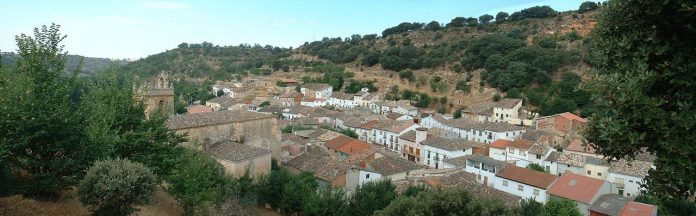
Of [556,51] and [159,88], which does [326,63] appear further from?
[159,88]

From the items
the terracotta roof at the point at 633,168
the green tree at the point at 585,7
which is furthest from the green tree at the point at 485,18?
the terracotta roof at the point at 633,168

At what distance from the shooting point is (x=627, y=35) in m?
5.43

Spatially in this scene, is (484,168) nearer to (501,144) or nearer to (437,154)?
(437,154)

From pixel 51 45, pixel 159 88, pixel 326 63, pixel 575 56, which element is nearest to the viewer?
pixel 51 45

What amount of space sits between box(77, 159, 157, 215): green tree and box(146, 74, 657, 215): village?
31.8ft

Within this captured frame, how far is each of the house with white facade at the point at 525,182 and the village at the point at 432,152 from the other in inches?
2.4

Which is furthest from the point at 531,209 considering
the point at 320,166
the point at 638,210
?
the point at 320,166

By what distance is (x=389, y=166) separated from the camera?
29281 mm

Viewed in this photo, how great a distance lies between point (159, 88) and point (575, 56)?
57.3m

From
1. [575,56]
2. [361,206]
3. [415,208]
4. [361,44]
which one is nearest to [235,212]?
[361,206]

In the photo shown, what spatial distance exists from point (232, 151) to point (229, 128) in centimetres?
259

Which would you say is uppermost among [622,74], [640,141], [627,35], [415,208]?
[627,35]

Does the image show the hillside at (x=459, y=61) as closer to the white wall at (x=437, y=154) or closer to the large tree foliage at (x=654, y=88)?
the white wall at (x=437, y=154)

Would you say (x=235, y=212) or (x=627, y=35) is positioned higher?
(x=627, y=35)
